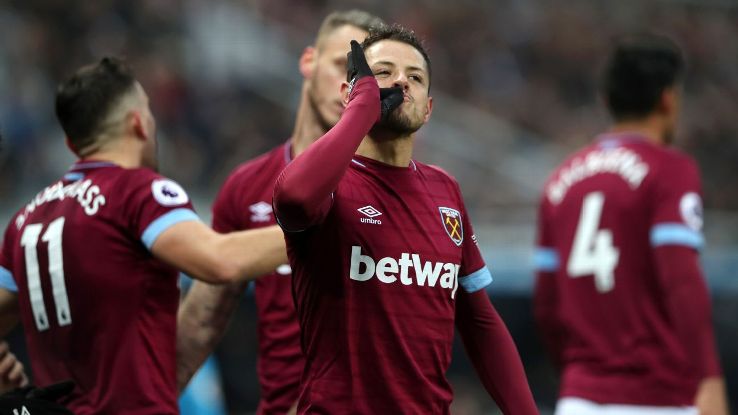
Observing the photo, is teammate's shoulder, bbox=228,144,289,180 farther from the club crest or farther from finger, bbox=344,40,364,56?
finger, bbox=344,40,364,56

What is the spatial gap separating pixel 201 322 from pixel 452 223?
5.80ft

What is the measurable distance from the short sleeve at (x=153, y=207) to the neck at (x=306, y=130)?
1.04 meters

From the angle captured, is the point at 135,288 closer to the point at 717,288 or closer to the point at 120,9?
the point at 717,288

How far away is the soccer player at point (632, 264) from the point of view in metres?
5.67

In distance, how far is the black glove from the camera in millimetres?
4266

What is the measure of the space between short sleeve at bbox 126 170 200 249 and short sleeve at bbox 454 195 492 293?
3.63 feet

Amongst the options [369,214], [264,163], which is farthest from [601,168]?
Answer: [369,214]

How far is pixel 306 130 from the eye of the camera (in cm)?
564

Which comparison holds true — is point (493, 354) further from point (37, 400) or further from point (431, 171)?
point (37, 400)

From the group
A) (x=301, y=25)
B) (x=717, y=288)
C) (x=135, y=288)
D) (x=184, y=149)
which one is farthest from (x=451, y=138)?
(x=135, y=288)

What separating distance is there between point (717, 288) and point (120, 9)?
7.13 m

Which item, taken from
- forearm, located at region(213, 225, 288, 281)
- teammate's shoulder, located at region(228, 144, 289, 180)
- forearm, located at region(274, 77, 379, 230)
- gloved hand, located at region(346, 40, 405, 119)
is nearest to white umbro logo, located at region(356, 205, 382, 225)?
forearm, located at region(274, 77, 379, 230)

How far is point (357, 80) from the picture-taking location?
378 cm

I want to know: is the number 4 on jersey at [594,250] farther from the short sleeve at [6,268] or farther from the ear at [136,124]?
the short sleeve at [6,268]
